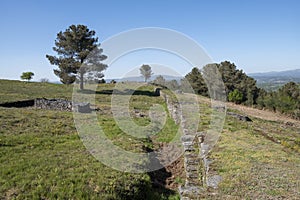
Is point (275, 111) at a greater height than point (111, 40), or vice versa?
point (111, 40)

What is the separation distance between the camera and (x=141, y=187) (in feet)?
24.6

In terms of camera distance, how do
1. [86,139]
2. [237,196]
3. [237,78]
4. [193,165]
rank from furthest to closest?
[237,78] → [86,139] → [193,165] → [237,196]

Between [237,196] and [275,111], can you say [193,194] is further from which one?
[275,111]

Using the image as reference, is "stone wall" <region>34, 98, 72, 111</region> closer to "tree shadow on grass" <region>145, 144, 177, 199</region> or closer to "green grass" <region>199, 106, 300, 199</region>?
"tree shadow on grass" <region>145, 144, 177, 199</region>

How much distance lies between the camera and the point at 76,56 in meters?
33.0

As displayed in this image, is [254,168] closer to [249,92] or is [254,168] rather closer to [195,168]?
[195,168]

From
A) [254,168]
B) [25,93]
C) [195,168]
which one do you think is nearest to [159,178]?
[195,168]

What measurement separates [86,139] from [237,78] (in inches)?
1933

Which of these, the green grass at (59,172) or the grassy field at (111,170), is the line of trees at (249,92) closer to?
the grassy field at (111,170)

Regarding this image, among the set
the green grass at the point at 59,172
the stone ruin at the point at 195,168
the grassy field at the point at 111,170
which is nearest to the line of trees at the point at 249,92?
the stone ruin at the point at 195,168

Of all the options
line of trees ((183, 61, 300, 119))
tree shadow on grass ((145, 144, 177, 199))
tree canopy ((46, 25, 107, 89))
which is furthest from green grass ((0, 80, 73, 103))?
line of trees ((183, 61, 300, 119))

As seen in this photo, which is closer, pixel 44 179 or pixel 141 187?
pixel 44 179

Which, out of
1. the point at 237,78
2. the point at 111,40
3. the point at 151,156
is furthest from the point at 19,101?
the point at 237,78

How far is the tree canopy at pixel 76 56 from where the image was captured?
32188mm
